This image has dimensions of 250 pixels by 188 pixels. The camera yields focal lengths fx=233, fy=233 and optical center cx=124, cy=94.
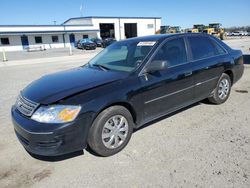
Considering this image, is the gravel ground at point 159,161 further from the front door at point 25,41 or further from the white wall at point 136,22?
the white wall at point 136,22

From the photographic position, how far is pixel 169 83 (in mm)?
3918

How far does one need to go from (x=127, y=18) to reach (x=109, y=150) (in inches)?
2124

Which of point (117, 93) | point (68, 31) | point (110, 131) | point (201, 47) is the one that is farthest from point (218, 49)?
point (68, 31)

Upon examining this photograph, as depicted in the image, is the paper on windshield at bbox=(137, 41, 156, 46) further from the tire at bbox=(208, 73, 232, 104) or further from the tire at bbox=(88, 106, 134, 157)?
the tire at bbox=(208, 73, 232, 104)

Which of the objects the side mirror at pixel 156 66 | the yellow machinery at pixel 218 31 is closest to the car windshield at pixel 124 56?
the side mirror at pixel 156 66

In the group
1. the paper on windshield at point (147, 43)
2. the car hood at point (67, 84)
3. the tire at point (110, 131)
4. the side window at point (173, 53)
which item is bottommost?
the tire at point (110, 131)

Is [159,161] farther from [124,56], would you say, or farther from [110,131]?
[124,56]

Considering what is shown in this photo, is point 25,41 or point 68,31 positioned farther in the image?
point 68,31

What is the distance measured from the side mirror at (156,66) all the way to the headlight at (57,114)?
132 centimetres

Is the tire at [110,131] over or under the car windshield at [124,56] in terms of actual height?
under

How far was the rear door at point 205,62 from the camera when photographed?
4.48 m

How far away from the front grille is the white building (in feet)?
125

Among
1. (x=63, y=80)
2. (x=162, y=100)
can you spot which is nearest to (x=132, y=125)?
(x=162, y=100)

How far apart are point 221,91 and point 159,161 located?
281 centimetres
